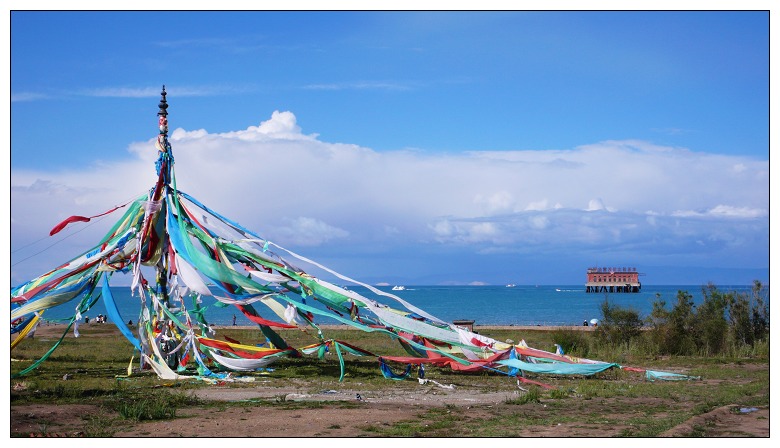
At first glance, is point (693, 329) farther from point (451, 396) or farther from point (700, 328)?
point (451, 396)

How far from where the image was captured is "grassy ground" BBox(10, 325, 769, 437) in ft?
34.9

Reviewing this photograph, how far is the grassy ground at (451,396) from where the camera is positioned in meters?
10.6

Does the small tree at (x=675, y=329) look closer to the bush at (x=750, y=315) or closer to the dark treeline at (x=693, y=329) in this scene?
the dark treeline at (x=693, y=329)

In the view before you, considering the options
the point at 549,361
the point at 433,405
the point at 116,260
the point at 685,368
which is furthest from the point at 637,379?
the point at 116,260

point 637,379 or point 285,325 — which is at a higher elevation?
point 285,325

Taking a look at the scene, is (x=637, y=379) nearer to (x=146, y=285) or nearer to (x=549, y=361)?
(x=549, y=361)

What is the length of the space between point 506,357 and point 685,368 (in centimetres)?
457

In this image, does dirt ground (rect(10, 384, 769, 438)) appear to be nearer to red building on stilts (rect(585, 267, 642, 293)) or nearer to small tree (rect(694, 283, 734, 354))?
small tree (rect(694, 283, 734, 354))

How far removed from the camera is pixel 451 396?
13805mm

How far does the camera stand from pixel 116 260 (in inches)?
655

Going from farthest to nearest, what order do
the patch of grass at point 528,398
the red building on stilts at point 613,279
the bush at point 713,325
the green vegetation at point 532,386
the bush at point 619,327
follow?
1. the red building on stilts at point 613,279
2. the bush at point 619,327
3. the bush at point 713,325
4. the patch of grass at point 528,398
5. the green vegetation at point 532,386

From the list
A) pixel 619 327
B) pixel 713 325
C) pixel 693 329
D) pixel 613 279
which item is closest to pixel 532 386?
pixel 713 325

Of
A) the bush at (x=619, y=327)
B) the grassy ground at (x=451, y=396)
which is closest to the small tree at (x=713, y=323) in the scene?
the bush at (x=619, y=327)

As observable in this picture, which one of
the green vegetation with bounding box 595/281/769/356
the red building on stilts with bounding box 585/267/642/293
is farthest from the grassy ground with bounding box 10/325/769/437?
the red building on stilts with bounding box 585/267/642/293
